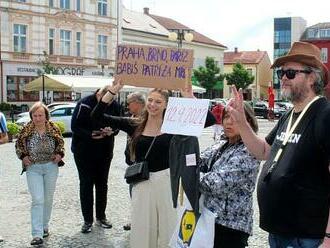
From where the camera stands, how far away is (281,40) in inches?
4545

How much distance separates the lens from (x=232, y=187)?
11.9ft

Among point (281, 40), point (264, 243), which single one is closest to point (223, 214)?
point (264, 243)

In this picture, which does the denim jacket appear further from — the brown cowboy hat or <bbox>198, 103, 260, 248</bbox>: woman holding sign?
the brown cowboy hat

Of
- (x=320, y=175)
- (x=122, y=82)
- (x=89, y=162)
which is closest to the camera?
(x=320, y=175)

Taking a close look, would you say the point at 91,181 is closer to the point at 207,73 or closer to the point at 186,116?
the point at 186,116

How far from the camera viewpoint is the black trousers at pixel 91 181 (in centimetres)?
689

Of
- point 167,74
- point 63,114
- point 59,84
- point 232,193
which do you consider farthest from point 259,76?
point 232,193

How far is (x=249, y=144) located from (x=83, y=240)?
3519 mm

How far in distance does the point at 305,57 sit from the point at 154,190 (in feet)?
6.59

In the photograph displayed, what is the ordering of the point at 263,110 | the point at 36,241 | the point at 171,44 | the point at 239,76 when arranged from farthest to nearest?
the point at 239,76 < the point at 171,44 < the point at 263,110 < the point at 36,241

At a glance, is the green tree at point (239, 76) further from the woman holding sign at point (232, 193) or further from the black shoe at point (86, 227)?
the woman holding sign at point (232, 193)

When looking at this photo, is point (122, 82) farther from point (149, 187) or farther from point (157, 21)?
point (157, 21)

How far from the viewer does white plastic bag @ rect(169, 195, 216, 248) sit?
11.7ft

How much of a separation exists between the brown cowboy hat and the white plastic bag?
42.8 inches
